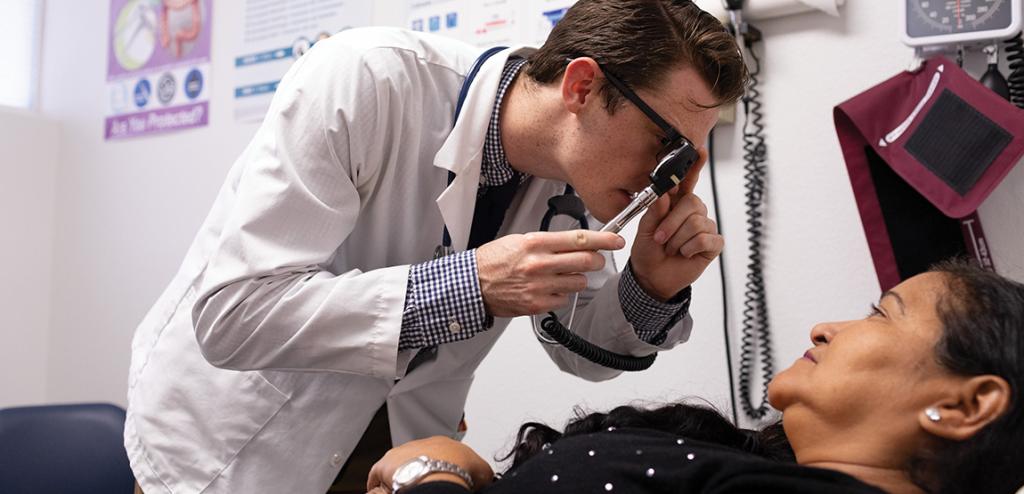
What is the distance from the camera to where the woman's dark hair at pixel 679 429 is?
124 cm

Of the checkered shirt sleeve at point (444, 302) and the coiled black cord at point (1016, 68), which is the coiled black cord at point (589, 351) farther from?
the coiled black cord at point (1016, 68)

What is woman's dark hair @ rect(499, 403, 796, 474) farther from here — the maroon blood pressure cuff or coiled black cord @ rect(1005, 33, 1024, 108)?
coiled black cord @ rect(1005, 33, 1024, 108)

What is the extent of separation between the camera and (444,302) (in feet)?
3.79

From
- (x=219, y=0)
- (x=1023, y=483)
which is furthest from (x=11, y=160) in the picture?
(x=1023, y=483)

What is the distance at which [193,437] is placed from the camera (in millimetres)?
1394

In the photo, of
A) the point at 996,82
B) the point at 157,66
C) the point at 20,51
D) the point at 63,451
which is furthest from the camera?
the point at 20,51

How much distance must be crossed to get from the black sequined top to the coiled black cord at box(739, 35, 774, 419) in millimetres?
698

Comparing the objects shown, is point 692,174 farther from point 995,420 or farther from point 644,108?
point 995,420

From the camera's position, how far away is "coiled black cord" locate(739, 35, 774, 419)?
1.77m

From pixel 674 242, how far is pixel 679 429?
0.28 meters

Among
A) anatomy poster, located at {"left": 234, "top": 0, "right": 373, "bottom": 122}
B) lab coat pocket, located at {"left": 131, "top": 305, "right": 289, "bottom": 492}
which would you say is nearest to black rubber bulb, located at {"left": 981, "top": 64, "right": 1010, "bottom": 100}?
lab coat pocket, located at {"left": 131, "top": 305, "right": 289, "bottom": 492}

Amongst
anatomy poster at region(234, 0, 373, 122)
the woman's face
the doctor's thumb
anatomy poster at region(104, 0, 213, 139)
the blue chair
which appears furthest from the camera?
anatomy poster at region(104, 0, 213, 139)

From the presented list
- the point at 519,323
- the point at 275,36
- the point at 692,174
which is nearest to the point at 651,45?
the point at 692,174

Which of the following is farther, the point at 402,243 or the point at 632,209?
the point at 402,243
